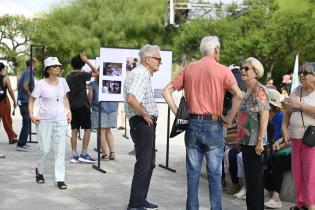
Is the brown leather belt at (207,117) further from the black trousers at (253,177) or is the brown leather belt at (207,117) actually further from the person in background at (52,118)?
the person in background at (52,118)

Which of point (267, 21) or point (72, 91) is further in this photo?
point (267, 21)

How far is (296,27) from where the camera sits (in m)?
30.5

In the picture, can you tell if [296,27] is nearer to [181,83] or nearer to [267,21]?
[267,21]

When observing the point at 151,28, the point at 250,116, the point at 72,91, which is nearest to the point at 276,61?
the point at 151,28

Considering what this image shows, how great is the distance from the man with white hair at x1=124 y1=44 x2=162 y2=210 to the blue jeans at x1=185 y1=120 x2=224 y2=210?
68 centimetres

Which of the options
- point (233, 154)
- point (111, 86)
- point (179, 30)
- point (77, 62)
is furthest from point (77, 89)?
point (179, 30)

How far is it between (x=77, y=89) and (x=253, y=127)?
4.32 metres

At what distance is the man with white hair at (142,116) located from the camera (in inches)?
235

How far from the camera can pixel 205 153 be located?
5.50 meters

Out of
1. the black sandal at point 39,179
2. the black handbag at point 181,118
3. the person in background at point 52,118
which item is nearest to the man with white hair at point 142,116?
the black handbag at point 181,118

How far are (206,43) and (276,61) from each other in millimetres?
28493

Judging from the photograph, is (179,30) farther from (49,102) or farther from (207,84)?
(207,84)

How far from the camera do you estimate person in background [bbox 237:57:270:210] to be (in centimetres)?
571

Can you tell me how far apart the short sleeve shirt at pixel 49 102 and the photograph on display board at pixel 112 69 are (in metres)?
1.37
